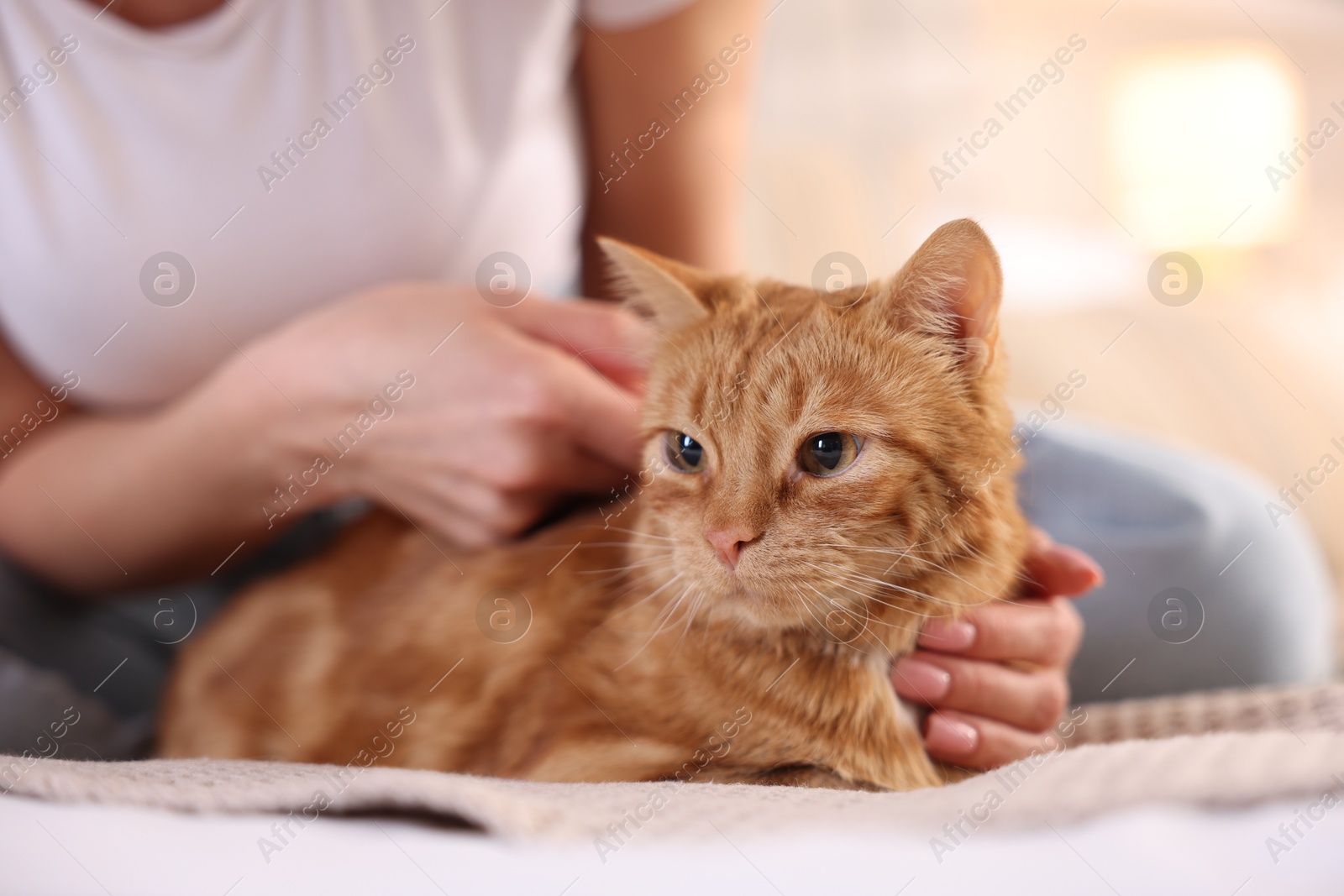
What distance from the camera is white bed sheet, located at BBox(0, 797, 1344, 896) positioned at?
505mm

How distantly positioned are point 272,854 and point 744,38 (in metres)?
1.46

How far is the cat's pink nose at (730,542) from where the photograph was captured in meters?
0.75

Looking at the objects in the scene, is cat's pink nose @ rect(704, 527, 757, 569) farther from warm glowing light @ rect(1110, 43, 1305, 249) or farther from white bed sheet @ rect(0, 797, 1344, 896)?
warm glowing light @ rect(1110, 43, 1305, 249)

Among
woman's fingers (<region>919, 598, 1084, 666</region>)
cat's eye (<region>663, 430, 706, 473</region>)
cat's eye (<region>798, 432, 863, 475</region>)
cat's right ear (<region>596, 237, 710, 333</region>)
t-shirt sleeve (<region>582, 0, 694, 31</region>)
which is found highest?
t-shirt sleeve (<region>582, 0, 694, 31</region>)

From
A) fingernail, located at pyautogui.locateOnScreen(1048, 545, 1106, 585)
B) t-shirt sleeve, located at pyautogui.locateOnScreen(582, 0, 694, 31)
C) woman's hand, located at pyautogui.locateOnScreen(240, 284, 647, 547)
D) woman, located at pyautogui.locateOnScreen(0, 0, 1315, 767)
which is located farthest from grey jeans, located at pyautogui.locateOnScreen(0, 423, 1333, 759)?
t-shirt sleeve, located at pyautogui.locateOnScreen(582, 0, 694, 31)

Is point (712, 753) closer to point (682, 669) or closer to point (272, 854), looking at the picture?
point (682, 669)

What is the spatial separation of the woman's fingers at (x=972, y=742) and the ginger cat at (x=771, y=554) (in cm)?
2

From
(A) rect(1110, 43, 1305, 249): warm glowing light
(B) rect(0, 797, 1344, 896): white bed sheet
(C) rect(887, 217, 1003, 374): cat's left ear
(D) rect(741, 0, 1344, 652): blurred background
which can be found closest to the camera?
(B) rect(0, 797, 1344, 896): white bed sheet

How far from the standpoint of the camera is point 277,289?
4.45 feet

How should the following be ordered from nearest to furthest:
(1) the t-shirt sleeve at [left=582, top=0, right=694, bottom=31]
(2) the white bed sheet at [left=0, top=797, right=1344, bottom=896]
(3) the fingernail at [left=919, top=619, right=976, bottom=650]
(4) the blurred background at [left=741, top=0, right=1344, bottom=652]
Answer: (2) the white bed sheet at [left=0, top=797, right=1344, bottom=896] < (3) the fingernail at [left=919, top=619, right=976, bottom=650] < (1) the t-shirt sleeve at [left=582, top=0, right=694, bottom=31] < (4) the blurred background at [left=741, top=0, right=1344, bottom=652]

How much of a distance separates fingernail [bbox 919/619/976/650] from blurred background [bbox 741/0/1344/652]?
5.82 feet

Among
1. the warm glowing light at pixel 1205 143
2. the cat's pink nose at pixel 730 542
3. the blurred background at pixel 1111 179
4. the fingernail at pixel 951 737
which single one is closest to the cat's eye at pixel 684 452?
the cat's pink nose at pixel 730 542

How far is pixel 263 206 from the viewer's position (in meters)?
1.30

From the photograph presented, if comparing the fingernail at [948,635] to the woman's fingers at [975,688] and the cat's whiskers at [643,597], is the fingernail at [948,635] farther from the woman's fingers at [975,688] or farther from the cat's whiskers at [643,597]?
the cat's whiskers at [643,597]
